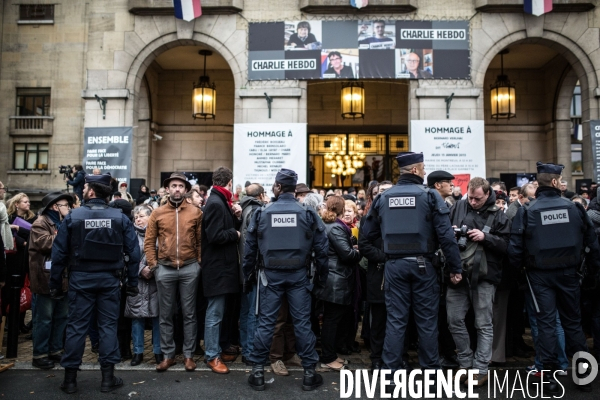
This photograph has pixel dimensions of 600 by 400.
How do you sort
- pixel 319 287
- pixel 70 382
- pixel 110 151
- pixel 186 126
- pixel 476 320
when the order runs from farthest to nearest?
1. pixel 186 126
2. pixel 110 151
3. pixel 319 287
4. pixel 476 320
5. pixel 70 382

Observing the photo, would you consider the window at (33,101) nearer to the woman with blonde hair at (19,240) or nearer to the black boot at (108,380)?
the woman with blonde hair at (19,240)

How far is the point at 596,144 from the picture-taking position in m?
13.8

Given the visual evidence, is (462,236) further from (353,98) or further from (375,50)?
(353,98)

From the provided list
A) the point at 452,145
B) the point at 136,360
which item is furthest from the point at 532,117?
the point at 136,360

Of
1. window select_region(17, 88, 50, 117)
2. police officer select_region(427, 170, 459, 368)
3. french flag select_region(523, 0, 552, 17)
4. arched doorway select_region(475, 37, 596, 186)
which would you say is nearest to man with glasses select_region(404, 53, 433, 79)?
french flag select_region(523, 0, 552, 17)

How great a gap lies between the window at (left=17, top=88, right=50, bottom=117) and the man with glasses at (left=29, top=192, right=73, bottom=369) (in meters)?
11.2

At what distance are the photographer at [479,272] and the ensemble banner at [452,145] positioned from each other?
25.7 ft

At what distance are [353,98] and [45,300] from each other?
11.3 metres

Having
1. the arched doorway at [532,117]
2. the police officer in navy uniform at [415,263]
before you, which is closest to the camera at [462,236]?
the police officer in navy uniform at [415,263]

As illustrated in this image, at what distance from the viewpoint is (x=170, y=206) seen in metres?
6.41

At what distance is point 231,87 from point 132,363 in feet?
45.1

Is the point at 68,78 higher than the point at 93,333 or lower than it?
higher

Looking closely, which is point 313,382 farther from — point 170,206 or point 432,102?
point 432,102

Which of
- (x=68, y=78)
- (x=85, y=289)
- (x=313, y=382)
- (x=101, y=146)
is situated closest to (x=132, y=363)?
(x=85, y=289)
